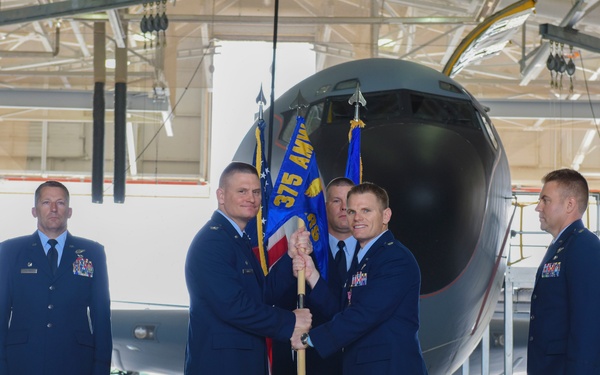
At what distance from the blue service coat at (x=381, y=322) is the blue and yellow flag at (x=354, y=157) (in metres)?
0.77

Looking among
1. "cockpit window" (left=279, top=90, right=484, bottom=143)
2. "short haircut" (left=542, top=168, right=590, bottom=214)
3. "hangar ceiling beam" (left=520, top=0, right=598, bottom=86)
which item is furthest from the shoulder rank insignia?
"hangar ceiling beam" (left=520, top=0, right=598, bottom=86)

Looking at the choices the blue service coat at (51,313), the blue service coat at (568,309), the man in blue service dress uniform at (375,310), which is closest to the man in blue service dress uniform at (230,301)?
the man in blue service dress uniform at (375,310)

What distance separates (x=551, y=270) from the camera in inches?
165

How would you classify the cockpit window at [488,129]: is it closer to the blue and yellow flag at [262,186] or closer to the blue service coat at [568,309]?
the blue and yellow flag at [262,186]

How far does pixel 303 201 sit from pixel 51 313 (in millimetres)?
1514

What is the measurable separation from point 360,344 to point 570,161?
15.0 metres

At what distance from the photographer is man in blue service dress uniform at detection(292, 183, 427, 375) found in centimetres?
387

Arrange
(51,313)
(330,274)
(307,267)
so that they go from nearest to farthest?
1. (307,267)
2. (51,313)
3. (330,274)

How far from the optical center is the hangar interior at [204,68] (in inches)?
600

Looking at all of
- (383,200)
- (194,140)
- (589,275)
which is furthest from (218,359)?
(194,140)

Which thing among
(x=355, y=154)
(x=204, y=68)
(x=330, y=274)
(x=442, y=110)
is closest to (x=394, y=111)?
(x=442, y=110)

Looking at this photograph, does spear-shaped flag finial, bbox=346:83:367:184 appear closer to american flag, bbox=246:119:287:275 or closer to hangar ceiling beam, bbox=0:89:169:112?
american flag, bbox=246:119:287:275

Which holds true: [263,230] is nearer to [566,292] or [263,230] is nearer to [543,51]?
[566,292]

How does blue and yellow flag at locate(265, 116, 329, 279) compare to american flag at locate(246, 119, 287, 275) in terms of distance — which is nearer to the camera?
blue and yellow flag at locate(265, 116, 329, 279)
